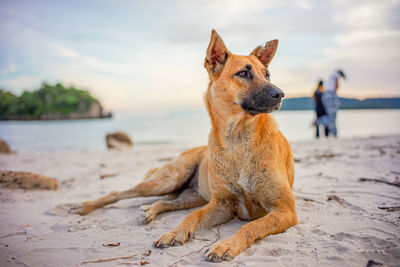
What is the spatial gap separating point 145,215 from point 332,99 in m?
10.7

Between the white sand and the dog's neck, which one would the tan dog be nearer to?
the dog's neck

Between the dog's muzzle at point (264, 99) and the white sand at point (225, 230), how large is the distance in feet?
4.17

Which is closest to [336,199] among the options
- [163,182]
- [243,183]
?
[243,183]

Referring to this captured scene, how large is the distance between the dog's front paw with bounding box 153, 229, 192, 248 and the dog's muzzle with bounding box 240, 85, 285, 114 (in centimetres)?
149

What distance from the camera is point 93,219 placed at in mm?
3344

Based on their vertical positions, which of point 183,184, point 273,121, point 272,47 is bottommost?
point 183,184

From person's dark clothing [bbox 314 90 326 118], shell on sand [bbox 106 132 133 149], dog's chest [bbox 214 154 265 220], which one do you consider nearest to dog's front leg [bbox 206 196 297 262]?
dog's chest [bbox 214 154 265 220]

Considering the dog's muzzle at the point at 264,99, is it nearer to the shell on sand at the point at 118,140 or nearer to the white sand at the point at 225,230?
the white sand at the point at 225,230

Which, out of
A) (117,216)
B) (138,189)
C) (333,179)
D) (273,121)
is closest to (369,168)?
(333,179)

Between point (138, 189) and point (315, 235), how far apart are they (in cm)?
244

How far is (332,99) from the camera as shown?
442 inches

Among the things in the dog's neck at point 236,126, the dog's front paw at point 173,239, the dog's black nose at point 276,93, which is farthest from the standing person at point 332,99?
the dog's front paw at point 173,239

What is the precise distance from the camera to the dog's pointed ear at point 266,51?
3467mm

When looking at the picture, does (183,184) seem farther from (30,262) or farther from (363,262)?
(363,262)
